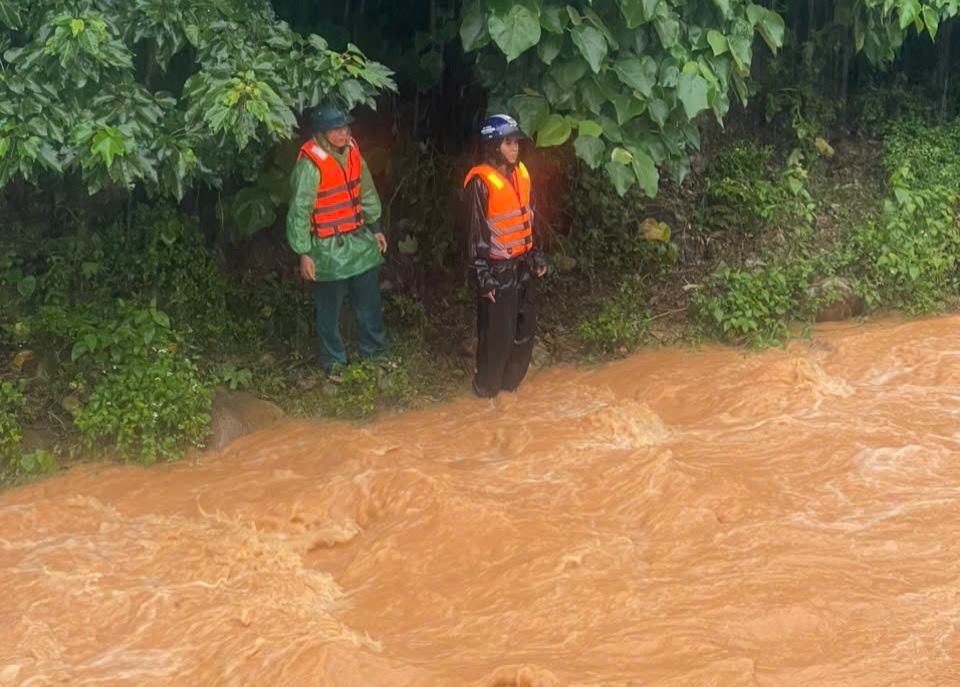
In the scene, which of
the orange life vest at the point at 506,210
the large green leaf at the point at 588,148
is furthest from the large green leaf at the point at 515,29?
the orange life vest at the point at 506,210

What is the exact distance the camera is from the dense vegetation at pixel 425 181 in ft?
17.1

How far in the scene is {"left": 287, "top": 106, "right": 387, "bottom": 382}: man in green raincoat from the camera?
6.02 m

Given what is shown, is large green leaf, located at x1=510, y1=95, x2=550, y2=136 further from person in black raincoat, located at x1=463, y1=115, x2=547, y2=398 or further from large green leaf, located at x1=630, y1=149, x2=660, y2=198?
large green leaf, located at x1=630, y1=149, x2=660, y2=198

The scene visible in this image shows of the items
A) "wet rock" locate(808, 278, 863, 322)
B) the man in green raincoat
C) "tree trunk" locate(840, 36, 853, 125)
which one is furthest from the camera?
"tree trunk" locate(840, 36, 853, 125)

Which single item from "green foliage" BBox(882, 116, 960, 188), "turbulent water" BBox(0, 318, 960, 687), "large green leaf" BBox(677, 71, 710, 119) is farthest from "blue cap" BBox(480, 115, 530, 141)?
"green foliage" BBox(882, 116, 960, 188)

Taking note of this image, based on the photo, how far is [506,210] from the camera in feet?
20.5

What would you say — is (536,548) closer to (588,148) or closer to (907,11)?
(588,148)

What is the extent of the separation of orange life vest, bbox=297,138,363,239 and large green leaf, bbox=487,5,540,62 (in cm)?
122

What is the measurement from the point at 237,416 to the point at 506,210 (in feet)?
6.54

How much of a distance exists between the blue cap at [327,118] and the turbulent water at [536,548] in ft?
5.66

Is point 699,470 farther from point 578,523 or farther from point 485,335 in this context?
point 485,335

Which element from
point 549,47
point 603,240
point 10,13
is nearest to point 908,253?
point 603,240

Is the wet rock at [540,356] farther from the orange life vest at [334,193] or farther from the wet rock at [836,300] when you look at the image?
the wet rock at [836,300]

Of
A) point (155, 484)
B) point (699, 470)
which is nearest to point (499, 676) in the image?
point (699, 470)
